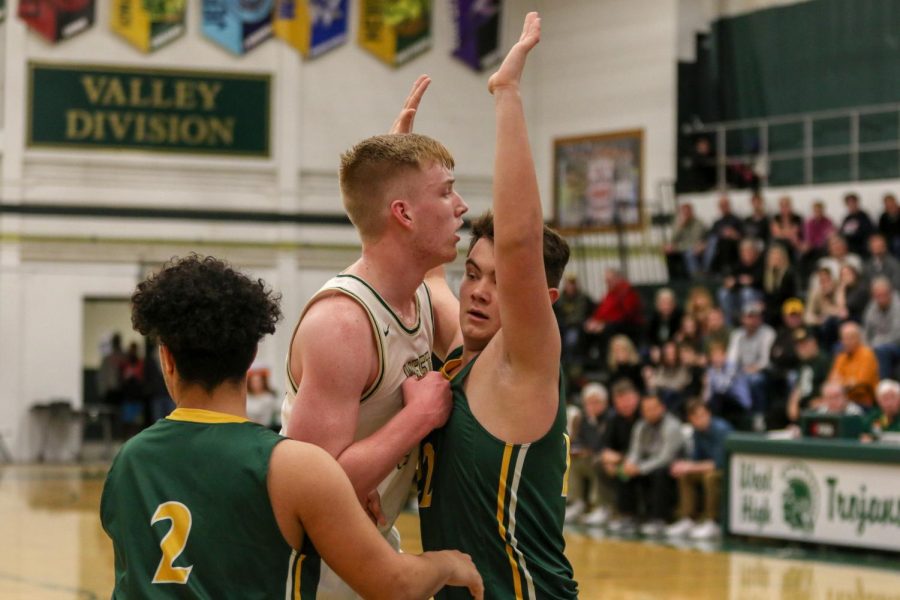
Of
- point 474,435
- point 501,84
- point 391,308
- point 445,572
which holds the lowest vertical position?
point 445,572

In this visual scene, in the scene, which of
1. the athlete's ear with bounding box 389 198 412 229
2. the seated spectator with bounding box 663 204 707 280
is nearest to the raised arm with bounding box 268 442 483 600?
the athlete's ear with bounding box 389 198 412 229

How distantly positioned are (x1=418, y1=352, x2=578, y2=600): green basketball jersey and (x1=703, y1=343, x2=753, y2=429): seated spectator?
12889 millimetres

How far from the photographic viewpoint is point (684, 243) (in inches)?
820

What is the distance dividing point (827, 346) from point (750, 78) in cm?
680

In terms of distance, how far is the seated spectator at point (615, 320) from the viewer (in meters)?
19.7

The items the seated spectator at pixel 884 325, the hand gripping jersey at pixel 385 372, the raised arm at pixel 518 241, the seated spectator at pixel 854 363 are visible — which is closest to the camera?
the raised arm at pixel 518 241

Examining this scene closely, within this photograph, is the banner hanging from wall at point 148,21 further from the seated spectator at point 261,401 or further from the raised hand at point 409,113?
the raised hand at point 409,113

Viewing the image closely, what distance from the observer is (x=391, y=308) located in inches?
140

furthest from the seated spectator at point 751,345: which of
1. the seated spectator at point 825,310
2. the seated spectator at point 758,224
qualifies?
the seated spectator at point 758,224

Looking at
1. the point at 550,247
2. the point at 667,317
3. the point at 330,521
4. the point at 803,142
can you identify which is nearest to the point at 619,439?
the point at 667,317

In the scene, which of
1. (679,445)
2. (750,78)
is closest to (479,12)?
(750,78)

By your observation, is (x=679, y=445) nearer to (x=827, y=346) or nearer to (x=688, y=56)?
(x=827, y=346)

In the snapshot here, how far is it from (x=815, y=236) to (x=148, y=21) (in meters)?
11.6

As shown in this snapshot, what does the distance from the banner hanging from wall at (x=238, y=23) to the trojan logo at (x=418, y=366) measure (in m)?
21.2
